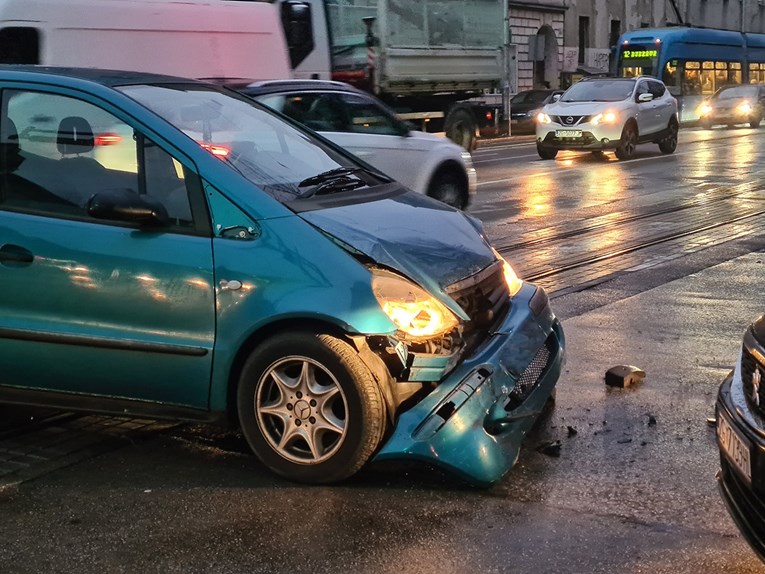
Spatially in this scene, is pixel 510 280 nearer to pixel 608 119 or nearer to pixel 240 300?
pixel 240 300

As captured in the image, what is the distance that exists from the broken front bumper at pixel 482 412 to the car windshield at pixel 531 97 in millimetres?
34739

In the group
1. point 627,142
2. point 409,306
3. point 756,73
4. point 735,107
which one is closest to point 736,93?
point 735,107

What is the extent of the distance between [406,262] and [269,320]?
560mm

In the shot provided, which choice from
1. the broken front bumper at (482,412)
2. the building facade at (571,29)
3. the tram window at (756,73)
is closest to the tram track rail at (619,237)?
the broken front bumper at (482,412)

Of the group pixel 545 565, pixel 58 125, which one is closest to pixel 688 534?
pixel 545 565

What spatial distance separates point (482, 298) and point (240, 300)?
0.98 metres

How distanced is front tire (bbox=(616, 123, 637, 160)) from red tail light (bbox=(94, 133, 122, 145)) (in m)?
19.0

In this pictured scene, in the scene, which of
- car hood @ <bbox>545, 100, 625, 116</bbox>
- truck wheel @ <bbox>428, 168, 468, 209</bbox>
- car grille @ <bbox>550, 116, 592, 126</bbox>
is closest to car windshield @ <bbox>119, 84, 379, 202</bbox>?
truck wheel @ <bbox>428, 168, 468, 209</bbox>

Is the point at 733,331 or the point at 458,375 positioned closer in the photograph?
the point at 458,375

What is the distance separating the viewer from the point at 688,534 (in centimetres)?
384

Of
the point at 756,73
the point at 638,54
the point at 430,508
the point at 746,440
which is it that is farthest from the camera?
the point at 756,73

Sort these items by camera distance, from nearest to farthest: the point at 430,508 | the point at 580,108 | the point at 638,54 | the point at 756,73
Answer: the point at 430,508
the point at 580,108
the point at 638,54
the point at 756,73

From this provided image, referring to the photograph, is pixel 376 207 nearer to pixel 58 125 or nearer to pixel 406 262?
pixel 406 262

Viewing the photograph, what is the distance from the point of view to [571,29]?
52094 mm
